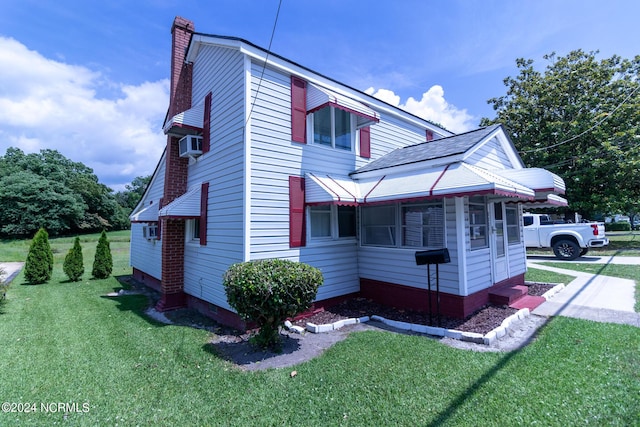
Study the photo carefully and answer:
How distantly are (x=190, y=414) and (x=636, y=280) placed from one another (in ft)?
42.1

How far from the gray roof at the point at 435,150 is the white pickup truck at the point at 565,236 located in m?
10.4

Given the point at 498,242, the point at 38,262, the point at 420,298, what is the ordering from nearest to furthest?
the point at 420,298 < the point at 498,242 < the point at 38,262

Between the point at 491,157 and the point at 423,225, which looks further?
the point at 491,157

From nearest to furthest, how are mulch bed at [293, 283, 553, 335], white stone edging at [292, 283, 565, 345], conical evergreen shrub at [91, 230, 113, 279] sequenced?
white stone edging at [292, 283, 565, 345] → mulch bed at [293, 283, 553, 335] → conical evergreen shrub at [91, 230, 113, 279]

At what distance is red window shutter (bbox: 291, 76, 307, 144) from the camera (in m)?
7.25

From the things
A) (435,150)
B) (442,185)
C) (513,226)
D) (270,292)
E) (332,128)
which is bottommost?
(270,292)

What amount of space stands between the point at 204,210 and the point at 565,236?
16964mm

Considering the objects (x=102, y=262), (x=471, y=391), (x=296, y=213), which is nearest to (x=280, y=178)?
(x=296, y=213)

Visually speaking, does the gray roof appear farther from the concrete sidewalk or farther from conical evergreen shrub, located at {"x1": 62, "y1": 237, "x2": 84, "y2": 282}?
conical evergreen shrub, located at {"x1": 62, "y1": 237, "x2": 84, "y2": 282}

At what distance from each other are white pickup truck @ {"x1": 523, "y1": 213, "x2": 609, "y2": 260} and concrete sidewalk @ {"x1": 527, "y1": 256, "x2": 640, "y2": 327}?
4993mm

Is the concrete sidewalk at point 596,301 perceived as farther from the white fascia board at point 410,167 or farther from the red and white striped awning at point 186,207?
the red and white striped awning at point 186,207

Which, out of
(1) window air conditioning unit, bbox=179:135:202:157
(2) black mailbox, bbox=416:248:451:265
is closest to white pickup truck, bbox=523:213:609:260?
(2) black mailbox, bbox=416:248:451:265

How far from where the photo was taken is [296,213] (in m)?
7.02

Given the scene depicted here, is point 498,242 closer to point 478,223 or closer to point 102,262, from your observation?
point 478,223
